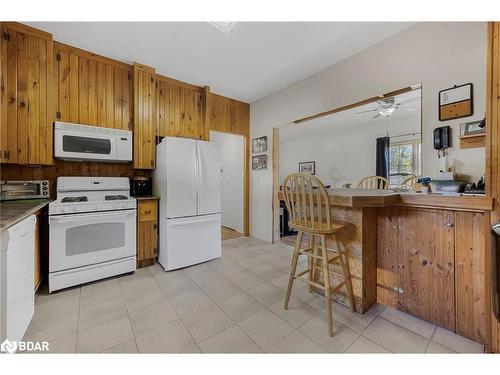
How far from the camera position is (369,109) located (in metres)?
3.98

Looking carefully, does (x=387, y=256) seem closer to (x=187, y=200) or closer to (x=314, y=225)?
(x=314, y=225)

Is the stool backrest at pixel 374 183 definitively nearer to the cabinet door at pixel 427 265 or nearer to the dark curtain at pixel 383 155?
the cabinet door at pixel 427 265

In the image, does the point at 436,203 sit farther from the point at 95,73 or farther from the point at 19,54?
the point at 19,54

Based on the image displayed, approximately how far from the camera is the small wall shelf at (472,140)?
1.64 metres

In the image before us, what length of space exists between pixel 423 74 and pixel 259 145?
245 centimetres

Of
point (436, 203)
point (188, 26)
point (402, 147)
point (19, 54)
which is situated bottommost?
point (436, 203)

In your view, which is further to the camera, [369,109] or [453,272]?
[369,109]

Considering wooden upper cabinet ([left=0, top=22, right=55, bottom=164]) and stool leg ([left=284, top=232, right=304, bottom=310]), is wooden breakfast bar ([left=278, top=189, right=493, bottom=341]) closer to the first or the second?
stool leg ([left=284, top=232, right=304, bottom=310])

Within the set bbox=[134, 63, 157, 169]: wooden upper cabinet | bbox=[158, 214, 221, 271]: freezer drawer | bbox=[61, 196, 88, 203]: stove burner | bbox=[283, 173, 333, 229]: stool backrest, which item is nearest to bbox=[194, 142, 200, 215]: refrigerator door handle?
bbox=[158, 214, 221, 271]: freezer drawer

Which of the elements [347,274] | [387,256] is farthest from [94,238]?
[387,256]

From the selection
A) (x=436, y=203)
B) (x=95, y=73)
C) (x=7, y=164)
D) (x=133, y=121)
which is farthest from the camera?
(x=133, y=121)

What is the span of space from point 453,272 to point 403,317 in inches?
20.0

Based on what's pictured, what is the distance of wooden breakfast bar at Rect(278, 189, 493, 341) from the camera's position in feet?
4.52
